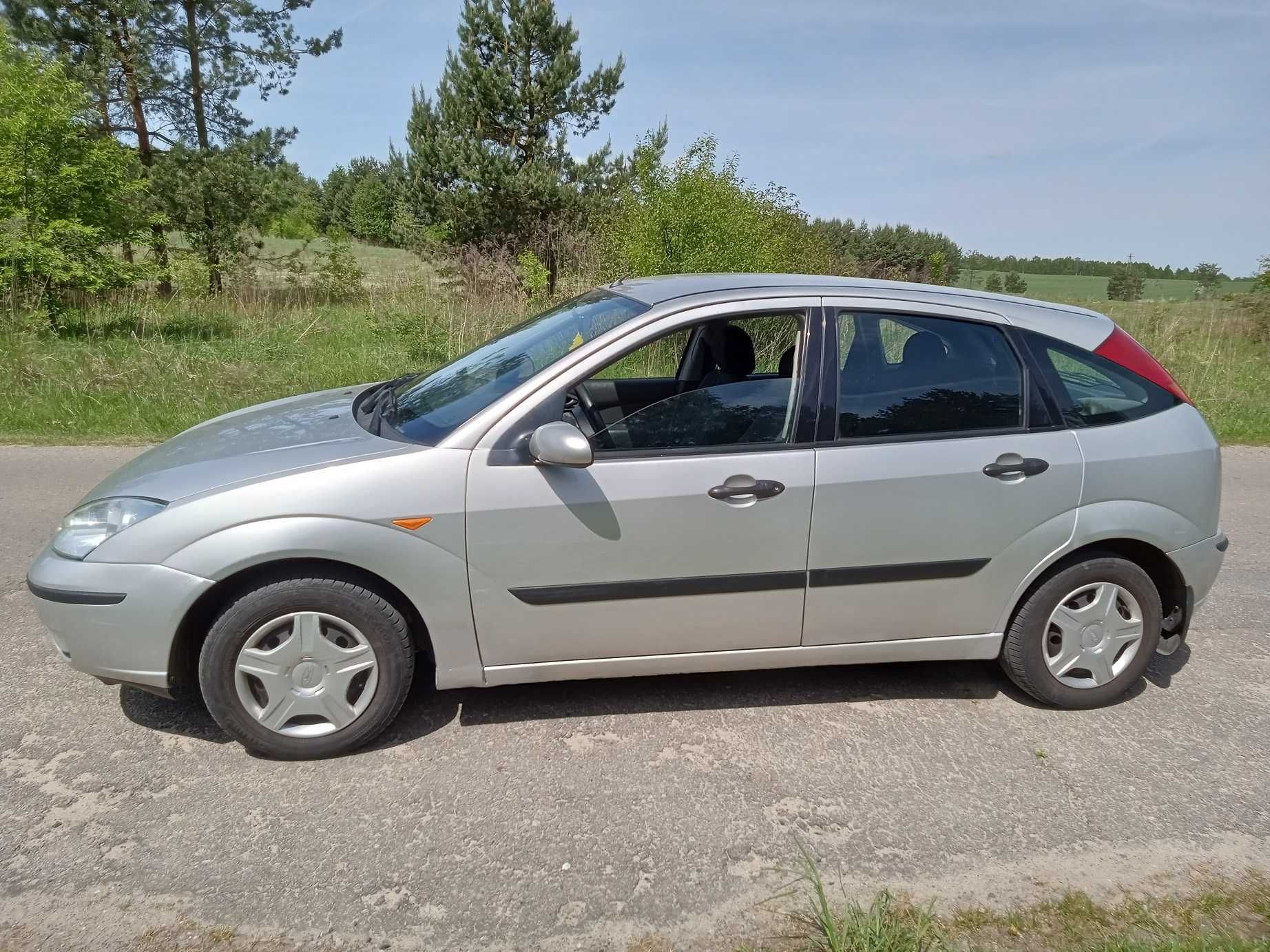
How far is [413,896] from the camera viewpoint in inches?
102

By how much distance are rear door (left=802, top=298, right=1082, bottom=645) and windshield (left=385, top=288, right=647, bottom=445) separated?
922mm

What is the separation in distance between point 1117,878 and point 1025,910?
363mm

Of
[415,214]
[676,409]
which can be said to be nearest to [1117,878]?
[676,409]

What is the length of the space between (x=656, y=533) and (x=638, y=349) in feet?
2.34

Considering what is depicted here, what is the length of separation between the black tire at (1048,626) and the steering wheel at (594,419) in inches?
71.2

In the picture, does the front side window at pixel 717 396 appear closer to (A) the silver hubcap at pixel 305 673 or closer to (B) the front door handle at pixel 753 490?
(B) the front door handle at pixel 753 490

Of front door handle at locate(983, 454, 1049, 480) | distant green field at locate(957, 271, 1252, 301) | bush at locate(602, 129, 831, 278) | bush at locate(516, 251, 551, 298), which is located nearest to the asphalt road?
front door handle at locate(983, 454, 1049, 480)

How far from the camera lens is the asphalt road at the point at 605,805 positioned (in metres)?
2.54

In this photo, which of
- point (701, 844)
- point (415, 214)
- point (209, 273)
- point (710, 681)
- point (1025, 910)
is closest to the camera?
point (1025, 910)

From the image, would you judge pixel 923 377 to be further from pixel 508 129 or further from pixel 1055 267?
pixel 1055 267

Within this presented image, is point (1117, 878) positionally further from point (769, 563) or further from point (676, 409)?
point (676, 409)

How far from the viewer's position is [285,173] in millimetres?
24625

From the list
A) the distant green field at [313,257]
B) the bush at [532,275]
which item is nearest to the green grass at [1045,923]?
the bush at [532,275]

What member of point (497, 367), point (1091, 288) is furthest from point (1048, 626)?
point (1091, 288)
